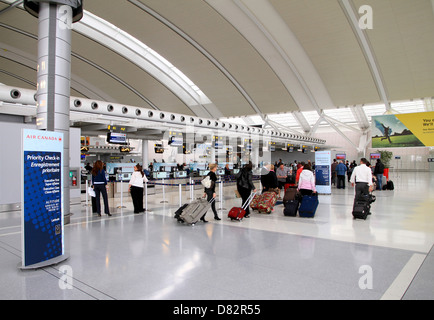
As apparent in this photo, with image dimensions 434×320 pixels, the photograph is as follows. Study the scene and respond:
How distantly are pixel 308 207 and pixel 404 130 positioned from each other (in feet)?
44.3

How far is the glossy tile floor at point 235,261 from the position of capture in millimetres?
3459

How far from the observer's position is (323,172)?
1470 cm

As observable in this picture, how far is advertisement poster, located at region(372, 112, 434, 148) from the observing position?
17344mm

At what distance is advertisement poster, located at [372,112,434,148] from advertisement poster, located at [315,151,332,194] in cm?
715

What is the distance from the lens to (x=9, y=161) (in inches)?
375

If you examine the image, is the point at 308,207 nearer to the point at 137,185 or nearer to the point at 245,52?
the point at 137,185

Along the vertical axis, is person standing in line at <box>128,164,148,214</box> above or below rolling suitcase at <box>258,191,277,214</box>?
above

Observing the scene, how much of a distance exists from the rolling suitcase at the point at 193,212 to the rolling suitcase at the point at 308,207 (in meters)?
2.84

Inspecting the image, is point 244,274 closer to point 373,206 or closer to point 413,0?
point 373,206

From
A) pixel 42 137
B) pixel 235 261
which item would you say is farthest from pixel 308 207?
pixel 42 137

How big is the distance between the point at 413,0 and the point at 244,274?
21139 mm

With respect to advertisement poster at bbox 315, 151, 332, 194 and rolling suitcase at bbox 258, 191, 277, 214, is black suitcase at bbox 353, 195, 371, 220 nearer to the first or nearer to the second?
rolling suitcase at bbox 258, 191, 277, 214

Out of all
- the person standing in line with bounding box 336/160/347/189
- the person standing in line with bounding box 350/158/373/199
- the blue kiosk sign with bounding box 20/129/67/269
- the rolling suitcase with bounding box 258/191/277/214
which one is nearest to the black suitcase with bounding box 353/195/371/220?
the person standing in line with bounding box 350/158/373/199

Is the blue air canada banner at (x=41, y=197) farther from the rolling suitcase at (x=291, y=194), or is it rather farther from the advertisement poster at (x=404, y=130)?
the advertisement poster at (x=404, y=130)
